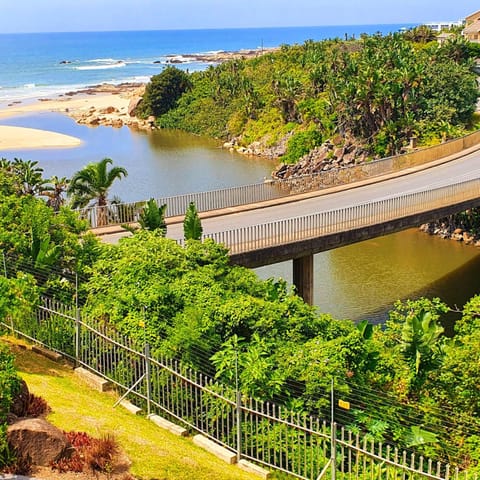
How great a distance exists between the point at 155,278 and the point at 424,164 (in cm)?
2930

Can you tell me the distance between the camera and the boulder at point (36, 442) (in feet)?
40.3

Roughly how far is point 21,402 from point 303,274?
17.9 m

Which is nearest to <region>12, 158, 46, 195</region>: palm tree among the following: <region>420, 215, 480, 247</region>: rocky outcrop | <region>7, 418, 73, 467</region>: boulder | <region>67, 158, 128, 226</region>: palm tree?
<region>67, 158, 128, 226</region>: palm tree

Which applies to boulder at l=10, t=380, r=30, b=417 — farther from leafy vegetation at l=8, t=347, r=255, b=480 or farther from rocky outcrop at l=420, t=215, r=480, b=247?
rocky outcrop at l=420, t=215, r=480, b=247

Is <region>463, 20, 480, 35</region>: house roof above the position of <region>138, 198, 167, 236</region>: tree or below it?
above

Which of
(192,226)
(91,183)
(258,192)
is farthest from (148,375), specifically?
(258,192)

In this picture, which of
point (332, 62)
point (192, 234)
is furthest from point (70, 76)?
point (192, 234)

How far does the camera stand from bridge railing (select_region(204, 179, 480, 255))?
2747cm

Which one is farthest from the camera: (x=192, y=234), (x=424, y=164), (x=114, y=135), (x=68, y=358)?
(x=114, y=135)

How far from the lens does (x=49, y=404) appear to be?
1468 centimetres

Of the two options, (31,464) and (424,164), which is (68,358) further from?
(424,164)

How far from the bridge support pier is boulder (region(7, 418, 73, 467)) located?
1833 cm

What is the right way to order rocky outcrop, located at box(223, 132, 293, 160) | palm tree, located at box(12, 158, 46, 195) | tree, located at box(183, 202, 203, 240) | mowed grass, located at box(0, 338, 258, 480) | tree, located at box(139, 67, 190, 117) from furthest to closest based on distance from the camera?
tree, located at box(139, 67, 190, 117) < rocky outcrop, located at box(223, 132, 293, 160) < palm tree, located at box(12, 158, 46, 195) < tree, located at box(183, 202, 203, 240) < mowed grass, located at box(0, 338, 258, 480)

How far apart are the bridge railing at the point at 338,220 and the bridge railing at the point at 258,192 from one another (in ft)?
18.2
